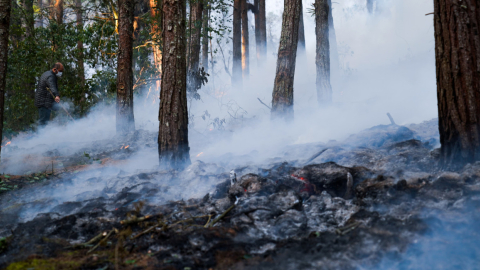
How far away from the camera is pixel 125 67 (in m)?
8.62

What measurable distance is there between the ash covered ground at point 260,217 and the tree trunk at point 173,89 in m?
0.44

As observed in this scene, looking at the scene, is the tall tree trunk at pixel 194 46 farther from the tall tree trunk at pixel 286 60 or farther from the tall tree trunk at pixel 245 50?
the tall tree trunk at pixel 245 50

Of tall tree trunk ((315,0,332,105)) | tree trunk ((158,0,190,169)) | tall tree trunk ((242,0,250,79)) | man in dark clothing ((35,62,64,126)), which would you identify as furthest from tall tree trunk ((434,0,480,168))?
tall tree trunk ((242,0,250,79))

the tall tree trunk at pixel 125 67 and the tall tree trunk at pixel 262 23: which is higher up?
the tall tree trunk at pixel 262 23

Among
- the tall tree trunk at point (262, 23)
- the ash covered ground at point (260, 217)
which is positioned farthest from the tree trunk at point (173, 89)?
the tall tree trunk at point (262, 23)

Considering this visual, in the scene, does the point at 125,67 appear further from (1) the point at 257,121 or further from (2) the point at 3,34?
(2) the point at 3,34

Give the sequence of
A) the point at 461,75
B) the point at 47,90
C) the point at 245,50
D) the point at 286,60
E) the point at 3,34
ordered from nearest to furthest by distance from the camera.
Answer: the point at 461,75 → the point at 3,34 → the point at 286,60 → the point at 47,90 → the point at 245,50

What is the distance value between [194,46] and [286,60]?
3.50 meters

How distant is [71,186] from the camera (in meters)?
5.07

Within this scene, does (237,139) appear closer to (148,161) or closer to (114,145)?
(148,161)

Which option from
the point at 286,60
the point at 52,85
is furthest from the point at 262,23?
the point at 52,85

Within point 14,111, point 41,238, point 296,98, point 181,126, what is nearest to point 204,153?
point 181,126

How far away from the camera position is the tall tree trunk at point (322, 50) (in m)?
11.1

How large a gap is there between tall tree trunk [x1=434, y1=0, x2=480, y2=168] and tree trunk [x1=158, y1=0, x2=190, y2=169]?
351cm
